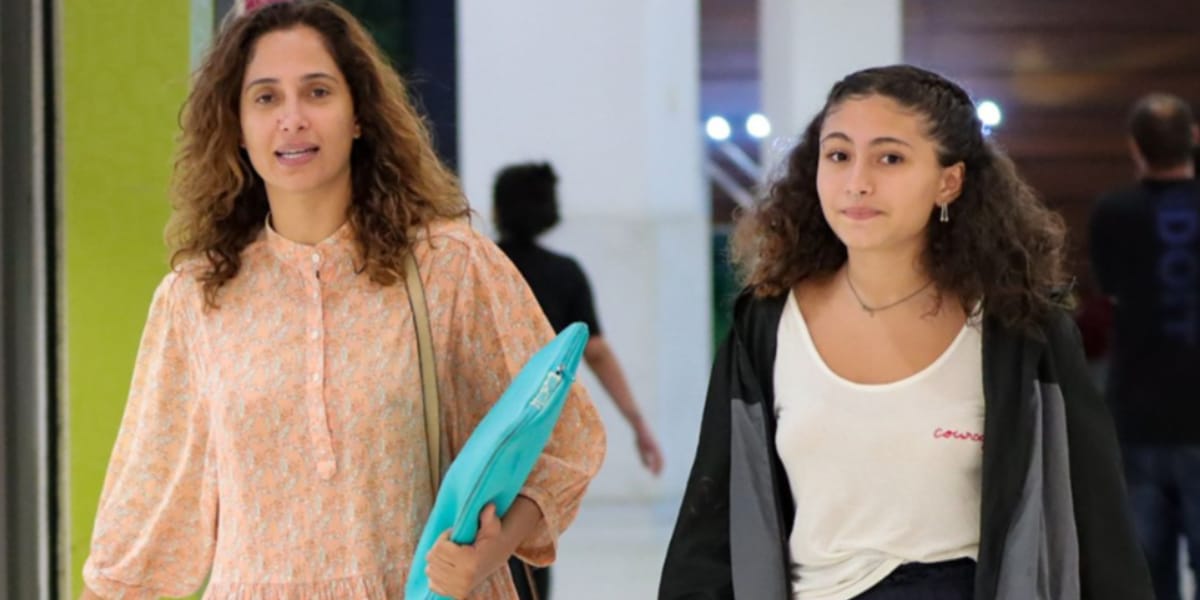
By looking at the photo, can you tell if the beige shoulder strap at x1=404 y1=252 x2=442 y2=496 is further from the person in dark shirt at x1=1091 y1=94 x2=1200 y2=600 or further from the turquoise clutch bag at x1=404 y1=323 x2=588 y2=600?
the person in dark shirt at x1=1091 y1=94 x2=1200 y2=600

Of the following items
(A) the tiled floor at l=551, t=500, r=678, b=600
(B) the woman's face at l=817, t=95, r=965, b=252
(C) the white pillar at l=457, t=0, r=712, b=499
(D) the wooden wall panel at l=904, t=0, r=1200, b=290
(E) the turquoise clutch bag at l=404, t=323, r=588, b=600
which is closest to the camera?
(E) the turquoise clutch bag at l=404, t=323, r=588, b=600

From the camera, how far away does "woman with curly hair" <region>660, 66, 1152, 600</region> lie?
244cm

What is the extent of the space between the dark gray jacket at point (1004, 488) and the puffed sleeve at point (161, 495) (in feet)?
2.18

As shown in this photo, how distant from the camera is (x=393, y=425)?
7.89 feet

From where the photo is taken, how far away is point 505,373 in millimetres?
2506

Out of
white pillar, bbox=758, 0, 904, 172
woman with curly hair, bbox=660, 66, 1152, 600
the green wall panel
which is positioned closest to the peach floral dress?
woman with curly hair, bbox=660, 66, 1152, 600

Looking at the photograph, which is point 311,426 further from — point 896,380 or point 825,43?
point 825,43

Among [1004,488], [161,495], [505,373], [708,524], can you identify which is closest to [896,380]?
[1004,488]

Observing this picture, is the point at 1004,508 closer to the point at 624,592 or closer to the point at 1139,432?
the point at 1139,432

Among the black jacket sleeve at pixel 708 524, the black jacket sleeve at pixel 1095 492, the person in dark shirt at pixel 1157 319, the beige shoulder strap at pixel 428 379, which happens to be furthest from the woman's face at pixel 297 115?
the person in dark shirt at pixel 1157 319

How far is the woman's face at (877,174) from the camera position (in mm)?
2494

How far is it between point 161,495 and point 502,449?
1.98 ft

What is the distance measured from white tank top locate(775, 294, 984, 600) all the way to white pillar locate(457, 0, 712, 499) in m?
5.47

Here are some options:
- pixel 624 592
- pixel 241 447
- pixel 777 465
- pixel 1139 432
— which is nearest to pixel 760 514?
pixel 777 465
